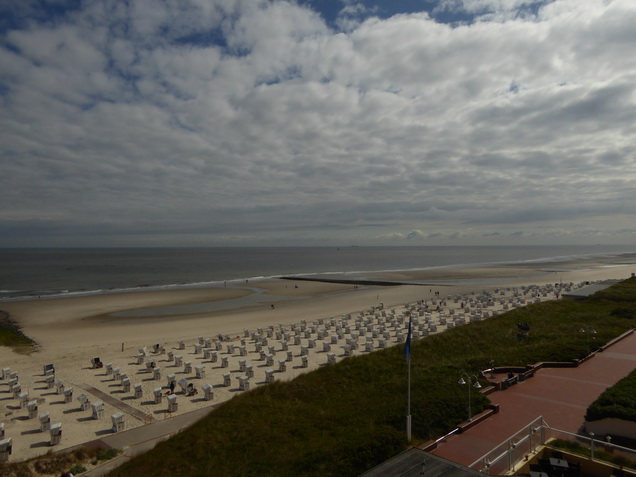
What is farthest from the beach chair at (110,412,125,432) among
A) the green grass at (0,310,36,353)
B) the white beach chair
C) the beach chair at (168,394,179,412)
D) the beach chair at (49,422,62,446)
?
the green grass at (0,310,36,353)

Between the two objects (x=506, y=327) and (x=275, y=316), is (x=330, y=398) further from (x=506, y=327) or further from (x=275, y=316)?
(x=275, y=316)

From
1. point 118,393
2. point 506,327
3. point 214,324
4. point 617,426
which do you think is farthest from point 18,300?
point 617,426

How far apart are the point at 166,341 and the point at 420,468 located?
22.8 m

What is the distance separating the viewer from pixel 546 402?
12836mm

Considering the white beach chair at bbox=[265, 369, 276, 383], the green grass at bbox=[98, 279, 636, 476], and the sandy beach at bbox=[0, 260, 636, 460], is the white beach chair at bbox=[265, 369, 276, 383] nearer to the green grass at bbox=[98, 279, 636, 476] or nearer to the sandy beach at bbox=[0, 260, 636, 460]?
the sandy beach at bbox=[0, 260, 636, 460]

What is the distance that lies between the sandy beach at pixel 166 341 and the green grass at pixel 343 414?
259 centimetres

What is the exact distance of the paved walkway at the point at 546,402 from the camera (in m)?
10.3

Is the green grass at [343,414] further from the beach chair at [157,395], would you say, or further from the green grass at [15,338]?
the green grass at [15,338]

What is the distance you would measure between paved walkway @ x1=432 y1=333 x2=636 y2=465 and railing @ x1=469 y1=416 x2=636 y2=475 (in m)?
1.10

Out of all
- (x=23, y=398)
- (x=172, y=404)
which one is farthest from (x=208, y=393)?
(x=23, y=398)

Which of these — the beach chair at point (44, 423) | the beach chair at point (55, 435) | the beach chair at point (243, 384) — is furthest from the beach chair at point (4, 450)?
the beach chair at point (243, 384)

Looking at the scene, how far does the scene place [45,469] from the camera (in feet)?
34.0

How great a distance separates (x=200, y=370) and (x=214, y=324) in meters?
15.1

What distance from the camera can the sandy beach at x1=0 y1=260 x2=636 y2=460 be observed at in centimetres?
1492
